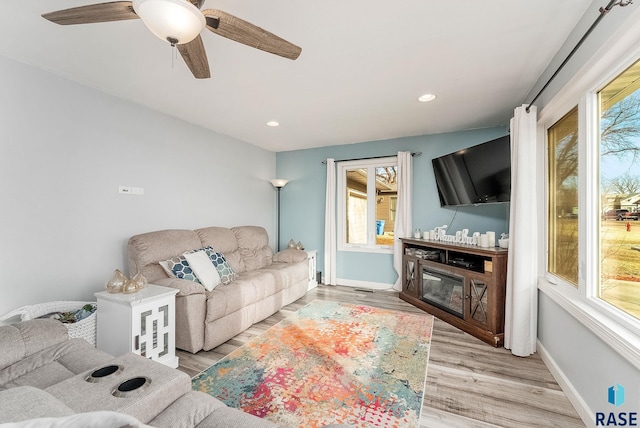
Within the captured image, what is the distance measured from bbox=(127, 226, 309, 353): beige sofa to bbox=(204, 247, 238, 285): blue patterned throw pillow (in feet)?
0.27

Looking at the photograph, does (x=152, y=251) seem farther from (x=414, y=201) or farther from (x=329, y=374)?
(x=414, y=201)

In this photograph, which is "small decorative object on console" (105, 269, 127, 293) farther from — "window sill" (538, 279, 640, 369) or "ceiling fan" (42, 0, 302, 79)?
"window sill" (538, 279, 640, 369)

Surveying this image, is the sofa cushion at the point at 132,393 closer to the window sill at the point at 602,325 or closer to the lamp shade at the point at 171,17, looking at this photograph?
the lamp shade at the point at 171,17

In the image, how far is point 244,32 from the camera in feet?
4.52

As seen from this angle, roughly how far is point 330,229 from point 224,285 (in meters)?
2.30

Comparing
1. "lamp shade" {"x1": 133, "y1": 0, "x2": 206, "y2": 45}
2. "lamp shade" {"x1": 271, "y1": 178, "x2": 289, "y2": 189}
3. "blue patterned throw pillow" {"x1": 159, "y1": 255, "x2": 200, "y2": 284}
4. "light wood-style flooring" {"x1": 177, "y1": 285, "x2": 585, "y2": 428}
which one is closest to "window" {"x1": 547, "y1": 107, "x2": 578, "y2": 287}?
"light wood-style flooring" {"x1": 177, "y1": 285, "x2": 585, "y2": 428}

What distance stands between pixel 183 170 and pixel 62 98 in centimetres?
130

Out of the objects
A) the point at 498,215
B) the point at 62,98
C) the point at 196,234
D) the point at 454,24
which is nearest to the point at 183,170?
the point at 196,234

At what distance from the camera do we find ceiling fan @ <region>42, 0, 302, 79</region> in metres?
1.16

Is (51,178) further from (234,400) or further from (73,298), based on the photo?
(234,400)

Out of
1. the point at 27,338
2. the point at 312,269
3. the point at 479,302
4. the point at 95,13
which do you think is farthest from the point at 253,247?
the point at 95,13

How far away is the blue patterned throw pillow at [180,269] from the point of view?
2.75 metres

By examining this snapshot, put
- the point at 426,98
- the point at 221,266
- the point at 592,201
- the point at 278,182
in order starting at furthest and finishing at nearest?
the point at 278,182 < the point at 221,266 < the point at 426,98 < the point at 592,201

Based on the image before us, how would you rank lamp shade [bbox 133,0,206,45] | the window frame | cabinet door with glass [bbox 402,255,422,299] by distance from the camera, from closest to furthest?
lamp shade [bbox 133,0,206,45], the window frame, cabinet door with glass [bbox 402,255,422,299]
